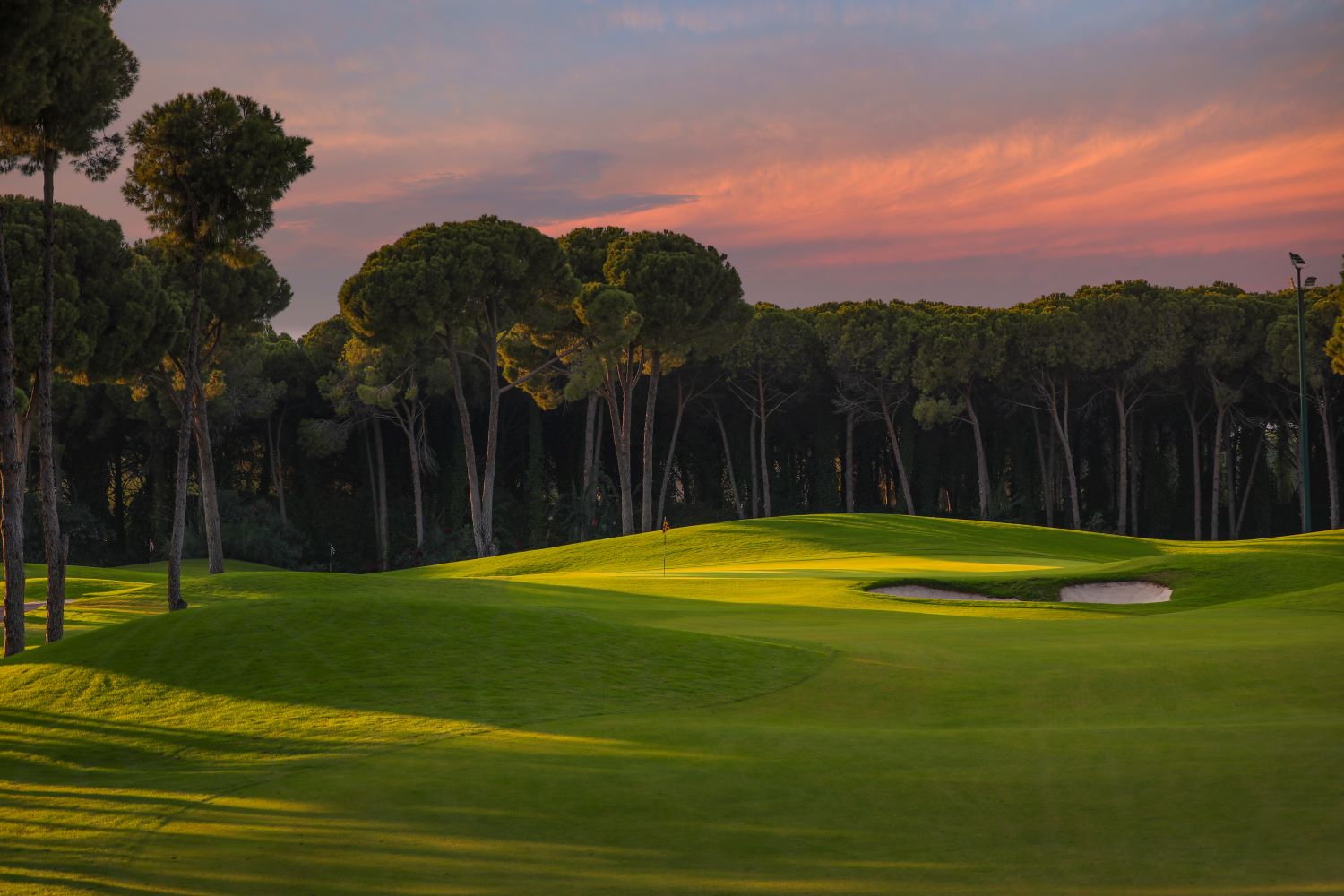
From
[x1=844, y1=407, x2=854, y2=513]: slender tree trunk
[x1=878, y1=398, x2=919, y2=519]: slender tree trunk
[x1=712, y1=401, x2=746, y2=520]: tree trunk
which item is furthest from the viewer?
[x1=712, y1=401, x2=746, y2=520]: tree trunk

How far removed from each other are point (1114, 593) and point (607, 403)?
1651 inches

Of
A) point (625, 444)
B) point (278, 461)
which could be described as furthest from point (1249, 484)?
point (278, 461)

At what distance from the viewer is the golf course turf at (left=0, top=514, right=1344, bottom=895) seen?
8398 mm

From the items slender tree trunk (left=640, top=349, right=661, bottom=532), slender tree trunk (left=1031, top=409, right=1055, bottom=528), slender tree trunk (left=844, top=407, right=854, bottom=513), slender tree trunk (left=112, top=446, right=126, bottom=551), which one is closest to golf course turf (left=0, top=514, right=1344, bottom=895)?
slender tree trunk (left=640, top=349, right=661, bottom=532)

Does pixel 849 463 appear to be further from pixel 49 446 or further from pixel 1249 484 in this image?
pixel 49 446

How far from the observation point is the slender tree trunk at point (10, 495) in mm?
21625

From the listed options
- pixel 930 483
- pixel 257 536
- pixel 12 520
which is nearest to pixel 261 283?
pixel 257 536

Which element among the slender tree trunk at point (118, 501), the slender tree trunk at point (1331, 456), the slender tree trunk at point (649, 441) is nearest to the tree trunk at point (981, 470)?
the slender tree trunk at point (649, 441)

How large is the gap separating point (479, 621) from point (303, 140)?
17.3 meters

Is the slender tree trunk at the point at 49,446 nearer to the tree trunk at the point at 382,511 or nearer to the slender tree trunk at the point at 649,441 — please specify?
the slender tree trunk at the point at 649,441

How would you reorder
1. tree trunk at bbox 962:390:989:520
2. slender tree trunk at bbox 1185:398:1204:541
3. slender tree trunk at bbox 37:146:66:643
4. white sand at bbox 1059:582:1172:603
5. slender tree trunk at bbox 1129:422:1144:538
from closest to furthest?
1. slender tree trunk at bbox 37:146:66:643
2. white sand at bbox 1059:582:1172:603
3. slender tree trunk at bbox 1185:398:1204:541
4. tree trunk at bbox 962:390:989:520
5. slender tree trunk at bbox 1129:422:1144:538

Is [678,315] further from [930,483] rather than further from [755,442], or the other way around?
[930,483]

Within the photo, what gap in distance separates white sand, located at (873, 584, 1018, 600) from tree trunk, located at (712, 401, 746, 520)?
43566mm

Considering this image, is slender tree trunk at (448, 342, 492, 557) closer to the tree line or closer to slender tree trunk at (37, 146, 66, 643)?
the tree line
